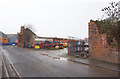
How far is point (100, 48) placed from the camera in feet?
32.9

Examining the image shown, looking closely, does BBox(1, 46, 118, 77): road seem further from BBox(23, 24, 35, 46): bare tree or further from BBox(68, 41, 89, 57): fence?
BBox(23, 24, 35, 46): bare tree

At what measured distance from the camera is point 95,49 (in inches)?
414

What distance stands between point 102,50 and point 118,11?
4.72m

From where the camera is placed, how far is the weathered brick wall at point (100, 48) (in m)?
8.95

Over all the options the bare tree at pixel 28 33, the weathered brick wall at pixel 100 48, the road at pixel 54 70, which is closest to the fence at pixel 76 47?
the weathered brick wall at pixel 100 48

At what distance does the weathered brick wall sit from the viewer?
8.95 metres

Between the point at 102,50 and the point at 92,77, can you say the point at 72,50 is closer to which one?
the point at 102,50

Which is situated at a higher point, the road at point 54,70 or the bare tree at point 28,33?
the bare tree at point 28,33

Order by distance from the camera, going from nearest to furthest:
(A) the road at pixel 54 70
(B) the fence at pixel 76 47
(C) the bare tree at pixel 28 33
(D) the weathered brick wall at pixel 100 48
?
1. (A) the road at pixel 54 70
2. (D) the weathered brick wall at pixel 100 48
3. (B) the fence at pixel 76 47
4. (C) the bare tree at pixel 28 33

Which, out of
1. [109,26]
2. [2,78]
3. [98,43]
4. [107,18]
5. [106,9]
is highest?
[106,9]

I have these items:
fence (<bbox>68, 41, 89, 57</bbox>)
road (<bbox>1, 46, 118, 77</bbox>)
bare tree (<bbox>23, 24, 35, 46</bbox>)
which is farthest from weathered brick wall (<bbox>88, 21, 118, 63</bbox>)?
bare tree (<bbox>23, 24, 35, 46</bbox>)

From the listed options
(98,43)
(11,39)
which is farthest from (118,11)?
(11,39)

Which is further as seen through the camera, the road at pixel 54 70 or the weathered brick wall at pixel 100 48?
the weathered brick wall at pixel 100 48

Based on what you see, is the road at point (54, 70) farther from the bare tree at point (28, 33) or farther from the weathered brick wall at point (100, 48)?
the bare tree at point (28, 33)
